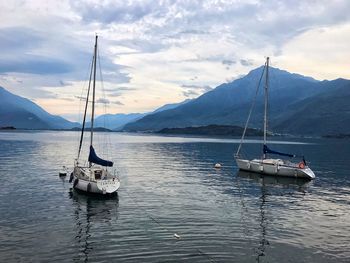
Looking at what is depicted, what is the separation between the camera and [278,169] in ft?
246

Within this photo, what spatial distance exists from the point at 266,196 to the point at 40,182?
34.5 meters

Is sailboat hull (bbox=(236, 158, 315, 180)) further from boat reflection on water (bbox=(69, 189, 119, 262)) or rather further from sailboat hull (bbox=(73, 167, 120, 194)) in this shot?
boat reflection on water (bbox=(69, 189, 119, 262))

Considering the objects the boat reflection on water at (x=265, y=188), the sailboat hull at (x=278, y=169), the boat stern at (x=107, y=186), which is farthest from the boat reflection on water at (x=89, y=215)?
the sailboat hull at (x=278, y=169)

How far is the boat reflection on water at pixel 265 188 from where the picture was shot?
3195 cm

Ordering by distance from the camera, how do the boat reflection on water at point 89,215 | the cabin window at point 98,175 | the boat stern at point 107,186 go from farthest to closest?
the cabin window at point 98,175 < the boat stern at point 107,186 < the boat reflection on water at point 89,215

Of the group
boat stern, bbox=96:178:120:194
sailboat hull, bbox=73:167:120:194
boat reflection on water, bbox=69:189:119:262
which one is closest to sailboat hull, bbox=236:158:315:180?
sailboat hull, bbox=73:167:120:194

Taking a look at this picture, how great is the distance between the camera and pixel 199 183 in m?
64.6

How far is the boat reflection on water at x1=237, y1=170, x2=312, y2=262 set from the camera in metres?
32.0

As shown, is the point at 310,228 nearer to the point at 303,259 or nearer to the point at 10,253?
the point at 303,259

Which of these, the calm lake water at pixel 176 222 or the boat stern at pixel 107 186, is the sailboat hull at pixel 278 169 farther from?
the boat stern at pixel 107 186

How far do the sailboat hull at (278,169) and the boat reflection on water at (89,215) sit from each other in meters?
35.4

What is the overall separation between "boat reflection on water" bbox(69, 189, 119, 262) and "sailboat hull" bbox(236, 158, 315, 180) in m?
35.4

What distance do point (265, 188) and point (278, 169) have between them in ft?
46.4

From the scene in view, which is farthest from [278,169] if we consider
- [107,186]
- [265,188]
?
[107,186]
